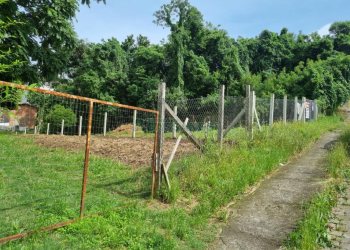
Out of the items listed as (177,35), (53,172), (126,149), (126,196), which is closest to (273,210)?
(126,196)

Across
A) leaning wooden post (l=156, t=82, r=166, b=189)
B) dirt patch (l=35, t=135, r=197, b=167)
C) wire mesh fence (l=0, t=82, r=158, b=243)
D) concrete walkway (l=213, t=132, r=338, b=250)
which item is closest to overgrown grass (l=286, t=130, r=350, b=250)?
concrete walkway (l=213, t=132, r=338, b=250)

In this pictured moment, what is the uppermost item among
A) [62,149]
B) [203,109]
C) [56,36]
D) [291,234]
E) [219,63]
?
[219,63]

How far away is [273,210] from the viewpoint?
24.1ft

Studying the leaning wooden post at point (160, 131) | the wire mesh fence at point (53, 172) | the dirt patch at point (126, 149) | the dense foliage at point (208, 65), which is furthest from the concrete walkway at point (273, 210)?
the dense foliage at point (208, 65)

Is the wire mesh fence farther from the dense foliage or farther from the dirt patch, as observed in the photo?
the dense foliage

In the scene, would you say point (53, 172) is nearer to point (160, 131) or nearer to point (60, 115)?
point (160, 131)

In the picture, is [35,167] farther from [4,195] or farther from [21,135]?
[21,135]

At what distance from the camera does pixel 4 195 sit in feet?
22.6

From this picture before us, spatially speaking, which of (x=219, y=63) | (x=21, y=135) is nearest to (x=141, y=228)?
(x=21, y=135)

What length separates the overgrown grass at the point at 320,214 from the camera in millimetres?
5805

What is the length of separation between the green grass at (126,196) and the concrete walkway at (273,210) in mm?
287

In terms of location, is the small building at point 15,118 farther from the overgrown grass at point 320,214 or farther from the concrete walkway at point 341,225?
the concrete walkway at point 341,225

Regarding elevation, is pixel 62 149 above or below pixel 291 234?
above

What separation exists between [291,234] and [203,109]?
9.25 meters
